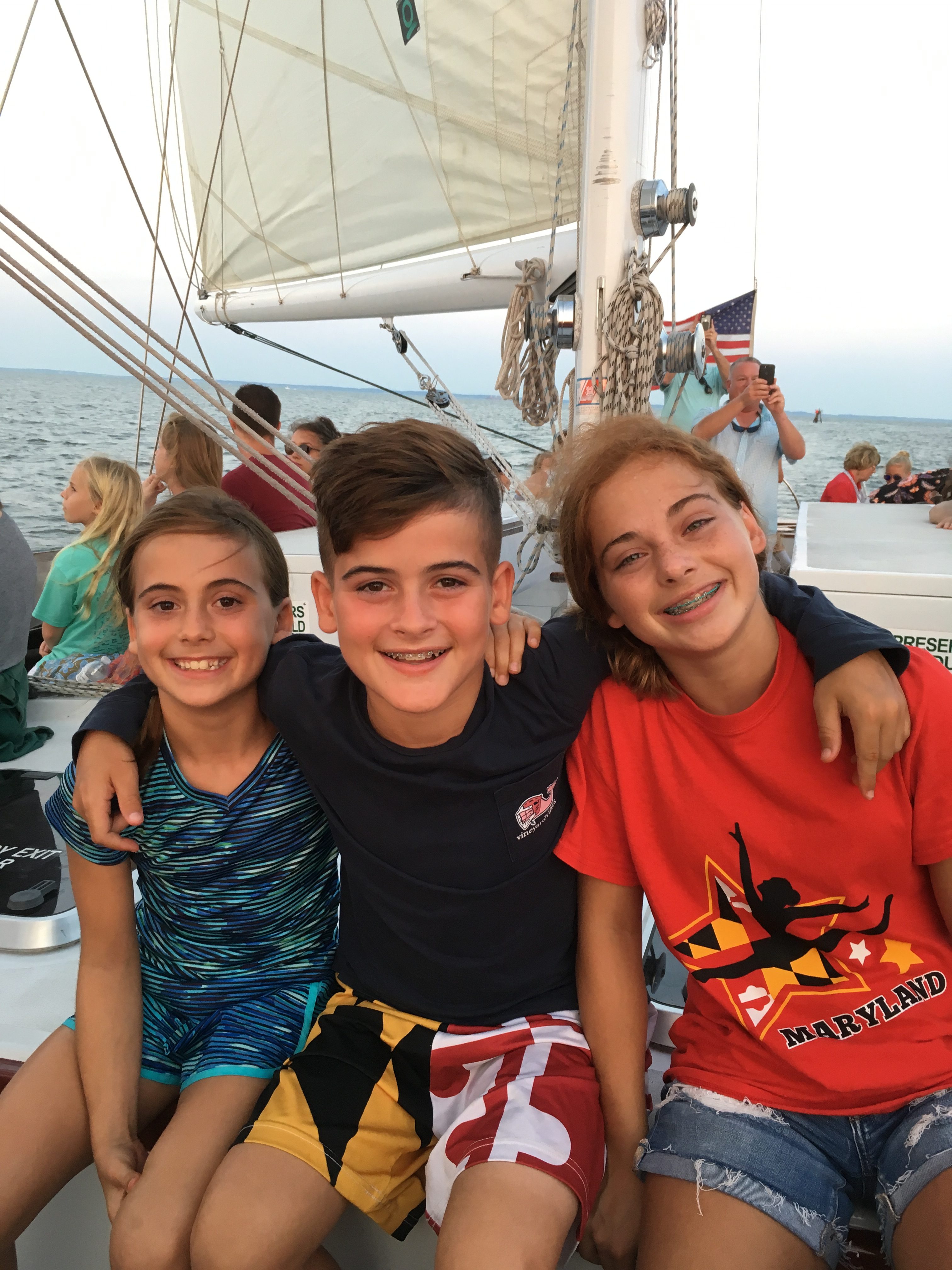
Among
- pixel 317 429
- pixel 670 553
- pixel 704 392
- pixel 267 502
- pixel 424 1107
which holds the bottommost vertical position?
pixel 424 1107

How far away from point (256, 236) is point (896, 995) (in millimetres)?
5492

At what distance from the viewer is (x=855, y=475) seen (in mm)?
7797

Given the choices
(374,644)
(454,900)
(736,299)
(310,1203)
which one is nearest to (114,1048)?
(310,1203)

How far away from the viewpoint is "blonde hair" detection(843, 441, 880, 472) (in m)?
7.69

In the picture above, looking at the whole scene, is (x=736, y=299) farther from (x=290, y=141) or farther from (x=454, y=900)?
(x=454, y=900)

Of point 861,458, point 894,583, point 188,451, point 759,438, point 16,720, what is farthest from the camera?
point 861,458

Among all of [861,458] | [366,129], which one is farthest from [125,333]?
[861,458]

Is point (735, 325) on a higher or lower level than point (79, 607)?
higher

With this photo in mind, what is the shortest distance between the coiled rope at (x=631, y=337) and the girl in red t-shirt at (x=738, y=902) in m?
1.18

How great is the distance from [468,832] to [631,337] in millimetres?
1641

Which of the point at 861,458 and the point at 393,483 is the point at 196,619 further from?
the point at 861,458

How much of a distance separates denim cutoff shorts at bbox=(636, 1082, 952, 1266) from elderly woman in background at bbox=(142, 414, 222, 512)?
108 inches

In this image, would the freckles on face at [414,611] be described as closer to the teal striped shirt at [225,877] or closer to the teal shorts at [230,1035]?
the teal striped shirt at [225,877]

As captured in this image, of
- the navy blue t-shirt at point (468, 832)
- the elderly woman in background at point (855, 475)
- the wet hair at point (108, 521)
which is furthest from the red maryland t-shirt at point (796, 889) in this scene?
the elderly woman in background at point (855, 475)
